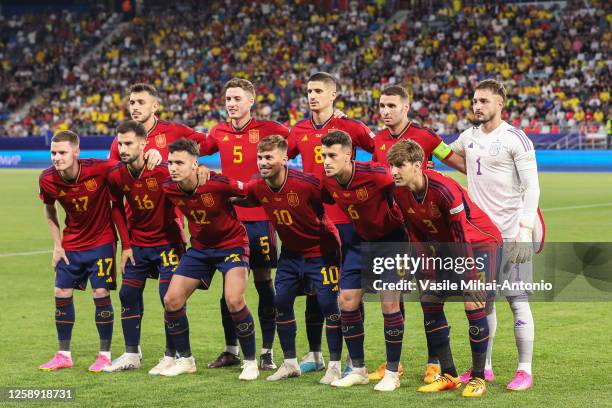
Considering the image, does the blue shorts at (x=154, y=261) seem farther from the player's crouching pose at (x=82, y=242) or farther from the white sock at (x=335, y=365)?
the white sock at (x=335, y=365)

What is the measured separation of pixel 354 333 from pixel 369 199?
97 centimetres

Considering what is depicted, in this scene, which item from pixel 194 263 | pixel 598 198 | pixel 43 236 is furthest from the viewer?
pixel 598 198

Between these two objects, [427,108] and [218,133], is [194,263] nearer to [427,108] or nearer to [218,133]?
[218,133]

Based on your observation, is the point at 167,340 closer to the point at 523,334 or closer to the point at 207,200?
the point at 207,200

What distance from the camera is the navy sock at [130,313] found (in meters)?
7.71

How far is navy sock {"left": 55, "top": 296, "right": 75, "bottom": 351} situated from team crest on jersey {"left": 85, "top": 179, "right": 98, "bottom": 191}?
88 cm

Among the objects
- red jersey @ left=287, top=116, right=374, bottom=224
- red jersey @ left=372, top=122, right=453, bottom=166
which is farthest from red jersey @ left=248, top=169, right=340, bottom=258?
red jersey @ left=287, top=116, right=374, bottom=224

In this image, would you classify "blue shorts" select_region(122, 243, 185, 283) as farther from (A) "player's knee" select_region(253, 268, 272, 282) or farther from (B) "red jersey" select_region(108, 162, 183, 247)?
(A) "player's knee" select_region(253, 268, 272, 282)

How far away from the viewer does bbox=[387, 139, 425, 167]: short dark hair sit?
6.50m

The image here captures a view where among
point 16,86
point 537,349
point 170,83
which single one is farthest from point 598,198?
point 16,86

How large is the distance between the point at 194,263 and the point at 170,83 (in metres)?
39.5

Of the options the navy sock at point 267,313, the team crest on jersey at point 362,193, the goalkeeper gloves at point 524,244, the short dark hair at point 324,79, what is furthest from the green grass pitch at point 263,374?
the short dark hair at point 324,79

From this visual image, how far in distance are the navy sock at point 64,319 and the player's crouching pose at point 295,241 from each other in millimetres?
1663

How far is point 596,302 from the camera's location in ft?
34.9
